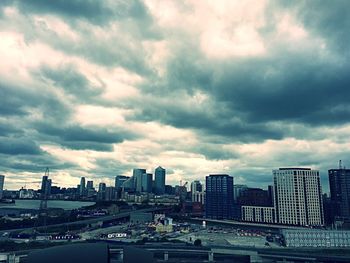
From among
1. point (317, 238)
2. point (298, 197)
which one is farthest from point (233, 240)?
point (298, 197)

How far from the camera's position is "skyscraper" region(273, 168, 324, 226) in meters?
177

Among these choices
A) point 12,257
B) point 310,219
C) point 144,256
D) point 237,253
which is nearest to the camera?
point 144,256

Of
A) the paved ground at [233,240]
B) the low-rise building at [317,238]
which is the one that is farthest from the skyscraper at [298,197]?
the low-rise building at [317,238]

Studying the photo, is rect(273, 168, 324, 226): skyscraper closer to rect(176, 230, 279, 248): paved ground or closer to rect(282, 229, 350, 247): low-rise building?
rect(176, 230, 279, 248): paved ground

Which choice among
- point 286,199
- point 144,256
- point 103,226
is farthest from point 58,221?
point 144,256

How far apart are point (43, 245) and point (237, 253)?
214 ft

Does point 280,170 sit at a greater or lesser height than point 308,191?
greater

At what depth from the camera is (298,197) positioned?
180625mm

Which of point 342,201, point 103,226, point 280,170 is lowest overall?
point 103,226

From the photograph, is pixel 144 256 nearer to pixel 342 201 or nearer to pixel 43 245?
pixel 43 245

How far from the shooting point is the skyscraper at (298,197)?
581 ft

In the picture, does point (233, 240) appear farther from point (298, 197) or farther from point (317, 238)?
point (298, 197)

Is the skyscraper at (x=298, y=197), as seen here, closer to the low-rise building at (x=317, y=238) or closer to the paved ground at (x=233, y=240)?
the paved ground at (x=233, y=240)

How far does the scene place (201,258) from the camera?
9538 cm
